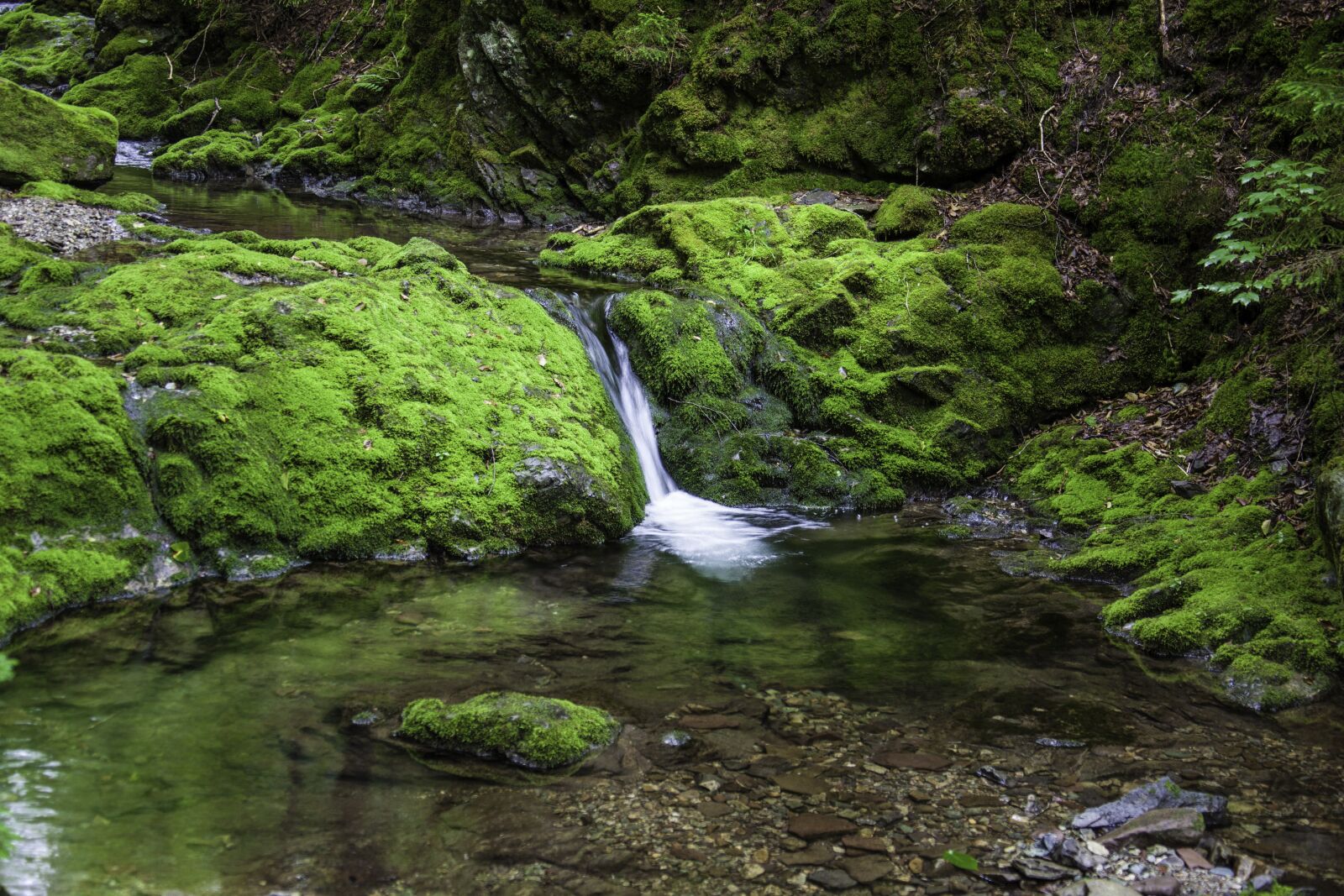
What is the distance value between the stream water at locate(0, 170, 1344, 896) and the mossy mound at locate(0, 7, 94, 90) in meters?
27.5

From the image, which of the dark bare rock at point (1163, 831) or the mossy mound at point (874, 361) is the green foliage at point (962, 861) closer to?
the dark bare rock at point (1163, 831)

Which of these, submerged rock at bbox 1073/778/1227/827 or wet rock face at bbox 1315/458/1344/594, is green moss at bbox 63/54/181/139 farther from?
submerged rock at bbox 1073/778/1227/827

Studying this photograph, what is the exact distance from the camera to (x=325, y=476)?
6.91 metres

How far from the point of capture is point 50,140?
39.3 feet

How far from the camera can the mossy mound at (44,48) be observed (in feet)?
87.2

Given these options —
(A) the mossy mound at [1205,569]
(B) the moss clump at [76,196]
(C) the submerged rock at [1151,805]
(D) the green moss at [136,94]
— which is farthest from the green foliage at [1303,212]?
(D) the green moss at [136,94]

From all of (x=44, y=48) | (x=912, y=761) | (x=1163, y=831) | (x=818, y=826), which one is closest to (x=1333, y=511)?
(x=1163, y=831)

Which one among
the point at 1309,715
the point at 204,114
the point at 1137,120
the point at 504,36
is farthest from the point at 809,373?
the point at 204,114

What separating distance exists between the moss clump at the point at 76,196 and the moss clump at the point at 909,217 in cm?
1010

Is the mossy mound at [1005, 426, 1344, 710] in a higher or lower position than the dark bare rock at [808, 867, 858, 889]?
higher

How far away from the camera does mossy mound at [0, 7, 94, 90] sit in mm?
26578

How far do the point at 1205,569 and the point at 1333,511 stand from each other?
0.99m

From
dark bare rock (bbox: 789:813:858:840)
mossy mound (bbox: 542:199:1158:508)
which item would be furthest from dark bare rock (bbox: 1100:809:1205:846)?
mossy mound (bbox: 542:199:1158:508)

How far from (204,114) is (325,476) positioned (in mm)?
20928
